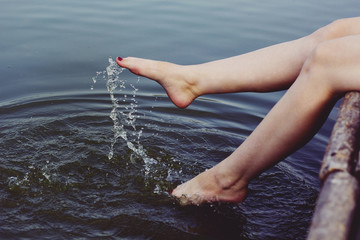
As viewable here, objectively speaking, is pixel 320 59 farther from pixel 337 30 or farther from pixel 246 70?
pixel 246 70

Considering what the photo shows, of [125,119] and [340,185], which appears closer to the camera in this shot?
[340,185]

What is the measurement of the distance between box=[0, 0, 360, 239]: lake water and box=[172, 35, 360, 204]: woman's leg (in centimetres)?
47

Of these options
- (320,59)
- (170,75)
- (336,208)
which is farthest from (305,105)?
(170,75)

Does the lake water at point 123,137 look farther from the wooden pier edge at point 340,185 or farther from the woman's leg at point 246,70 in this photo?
the wooden pier edge at point 340,185

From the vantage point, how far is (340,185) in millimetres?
1212

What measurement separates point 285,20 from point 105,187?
5020 millimetres

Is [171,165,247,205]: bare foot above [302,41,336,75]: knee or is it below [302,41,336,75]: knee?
below

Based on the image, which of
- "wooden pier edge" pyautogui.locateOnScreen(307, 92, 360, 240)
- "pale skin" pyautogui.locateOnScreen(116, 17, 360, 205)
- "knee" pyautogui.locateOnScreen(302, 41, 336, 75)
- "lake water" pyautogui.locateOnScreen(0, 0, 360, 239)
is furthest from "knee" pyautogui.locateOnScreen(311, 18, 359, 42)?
"lake water" pyautogui.locateOnScreen(0, 0, 360, 239)

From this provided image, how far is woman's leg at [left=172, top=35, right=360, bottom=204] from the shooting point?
5.75ft

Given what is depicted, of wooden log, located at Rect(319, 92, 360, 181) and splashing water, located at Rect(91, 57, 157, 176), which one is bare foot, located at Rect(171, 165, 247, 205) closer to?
splashing water, located at Rect(91, 57, 157, 176)

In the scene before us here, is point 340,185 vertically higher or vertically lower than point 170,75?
lower

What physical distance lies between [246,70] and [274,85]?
6.7 inches

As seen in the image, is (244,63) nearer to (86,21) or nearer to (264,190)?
(264,190)

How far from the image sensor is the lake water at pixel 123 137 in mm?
2279
